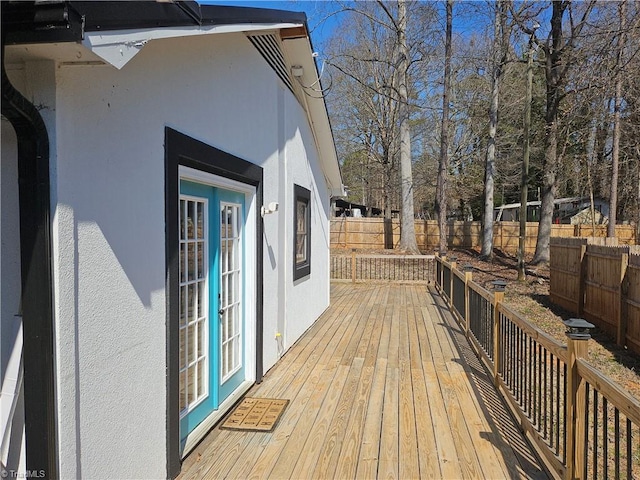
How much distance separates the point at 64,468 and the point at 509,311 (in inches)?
144

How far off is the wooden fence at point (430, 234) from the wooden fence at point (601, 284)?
11.4 metres

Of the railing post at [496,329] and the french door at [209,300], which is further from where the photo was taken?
the railing post at [496,329]

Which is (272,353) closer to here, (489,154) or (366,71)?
(489,154)

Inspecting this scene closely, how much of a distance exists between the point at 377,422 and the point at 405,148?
15.7 meters

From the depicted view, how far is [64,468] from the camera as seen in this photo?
189cm

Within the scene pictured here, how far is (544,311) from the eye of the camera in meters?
10.1

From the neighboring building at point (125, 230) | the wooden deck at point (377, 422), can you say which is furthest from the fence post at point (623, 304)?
the neighboring building at point (125, 230)

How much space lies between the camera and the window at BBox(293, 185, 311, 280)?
6.43 meters

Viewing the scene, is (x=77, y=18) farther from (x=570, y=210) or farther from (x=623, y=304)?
(x=570, y=210)

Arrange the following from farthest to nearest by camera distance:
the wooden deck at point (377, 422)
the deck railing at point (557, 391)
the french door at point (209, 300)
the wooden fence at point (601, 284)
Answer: the wooden fence at point (601, 284), the french door at point (209, 300), the wooden deck at point (377, 422), the deck railing at point (557, 391)

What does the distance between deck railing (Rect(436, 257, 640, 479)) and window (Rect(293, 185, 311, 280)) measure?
8.26 feet

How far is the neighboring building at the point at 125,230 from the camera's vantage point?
5.90 feet

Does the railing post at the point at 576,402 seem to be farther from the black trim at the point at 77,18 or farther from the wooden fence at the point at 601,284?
the wooden fence at the point at 601,284

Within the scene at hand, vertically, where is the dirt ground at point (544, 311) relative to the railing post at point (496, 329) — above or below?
below
